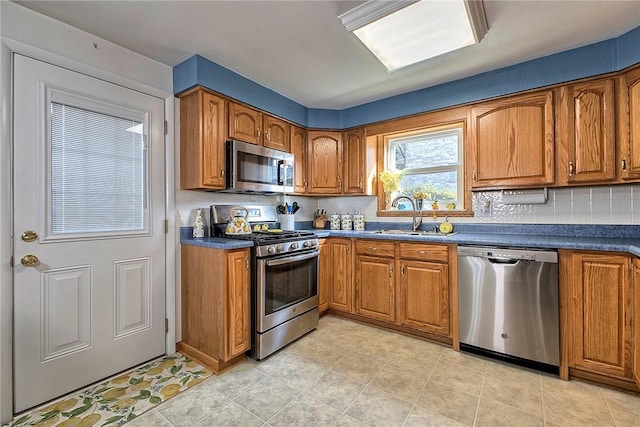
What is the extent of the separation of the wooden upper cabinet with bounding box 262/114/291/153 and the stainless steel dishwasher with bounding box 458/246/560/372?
201 cm

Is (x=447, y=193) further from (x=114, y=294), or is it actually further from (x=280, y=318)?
(x=114, y=294)

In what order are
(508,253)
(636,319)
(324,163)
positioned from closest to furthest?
1. (636,319)
2. (508,253)
3. (324,163)

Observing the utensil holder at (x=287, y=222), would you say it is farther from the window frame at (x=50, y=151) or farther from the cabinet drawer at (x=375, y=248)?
the window frame at (x=50, y=151)

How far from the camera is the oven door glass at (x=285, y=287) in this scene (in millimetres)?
2217

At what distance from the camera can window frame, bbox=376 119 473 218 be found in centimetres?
283

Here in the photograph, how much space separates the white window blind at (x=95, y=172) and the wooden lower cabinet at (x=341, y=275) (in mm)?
1815

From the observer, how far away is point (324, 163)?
346 cm

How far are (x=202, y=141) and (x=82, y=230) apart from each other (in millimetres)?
1019

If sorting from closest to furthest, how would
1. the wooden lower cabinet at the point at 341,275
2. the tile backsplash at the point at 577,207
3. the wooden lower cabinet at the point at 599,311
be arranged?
the wooden lower cabinet at the point at 599,311 → the tile backsplash at the point at 577,207 → the wooden lower cabinet at the point at 341,275

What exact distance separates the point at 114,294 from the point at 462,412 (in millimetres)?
2413

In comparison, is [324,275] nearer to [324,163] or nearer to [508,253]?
[324,163]

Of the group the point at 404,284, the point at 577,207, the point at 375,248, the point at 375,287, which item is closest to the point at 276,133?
the point at 375,248

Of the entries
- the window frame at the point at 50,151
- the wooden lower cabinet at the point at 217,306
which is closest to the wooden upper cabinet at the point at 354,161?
the wooden lower cabinet at the point at 217,306

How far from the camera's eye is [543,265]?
2.00 metres
